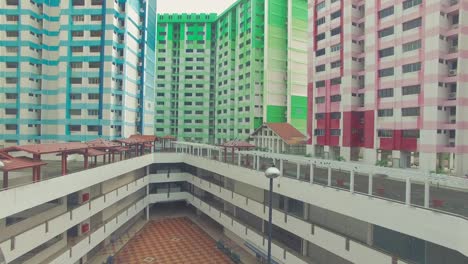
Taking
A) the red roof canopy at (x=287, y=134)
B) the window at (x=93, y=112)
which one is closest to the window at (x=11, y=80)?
the window at (x=93, y=112)

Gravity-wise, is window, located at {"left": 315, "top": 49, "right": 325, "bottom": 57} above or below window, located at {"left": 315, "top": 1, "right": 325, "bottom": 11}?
below

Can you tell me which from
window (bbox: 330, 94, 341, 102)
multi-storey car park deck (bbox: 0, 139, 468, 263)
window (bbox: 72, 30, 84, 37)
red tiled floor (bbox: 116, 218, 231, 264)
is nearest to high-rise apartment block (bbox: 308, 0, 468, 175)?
window (bbox: 330, 94, 341, 102)

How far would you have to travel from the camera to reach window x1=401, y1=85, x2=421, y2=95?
38.6 m

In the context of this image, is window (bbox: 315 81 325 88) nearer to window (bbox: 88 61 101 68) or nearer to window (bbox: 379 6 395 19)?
window (bbox: 379 6 395 19)

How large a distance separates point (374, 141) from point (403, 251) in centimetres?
2666

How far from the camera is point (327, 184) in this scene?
23875 mm

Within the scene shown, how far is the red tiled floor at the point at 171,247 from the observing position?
35062 millimetres

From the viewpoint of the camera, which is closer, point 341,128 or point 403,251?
point 403,251

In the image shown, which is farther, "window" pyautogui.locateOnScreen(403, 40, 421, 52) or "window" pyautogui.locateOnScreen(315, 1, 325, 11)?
"window" pyautogui.locateOnScreen(315, 1, 325, 11)

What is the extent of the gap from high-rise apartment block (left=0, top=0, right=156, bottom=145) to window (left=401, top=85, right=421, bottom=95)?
44.5m

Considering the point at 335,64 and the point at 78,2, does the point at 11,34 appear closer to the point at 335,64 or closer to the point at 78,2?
the point at 78,2

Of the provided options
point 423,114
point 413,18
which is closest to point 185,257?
point 423,114

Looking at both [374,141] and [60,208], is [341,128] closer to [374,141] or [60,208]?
[374,141]

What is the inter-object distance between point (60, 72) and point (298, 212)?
45.7 m
